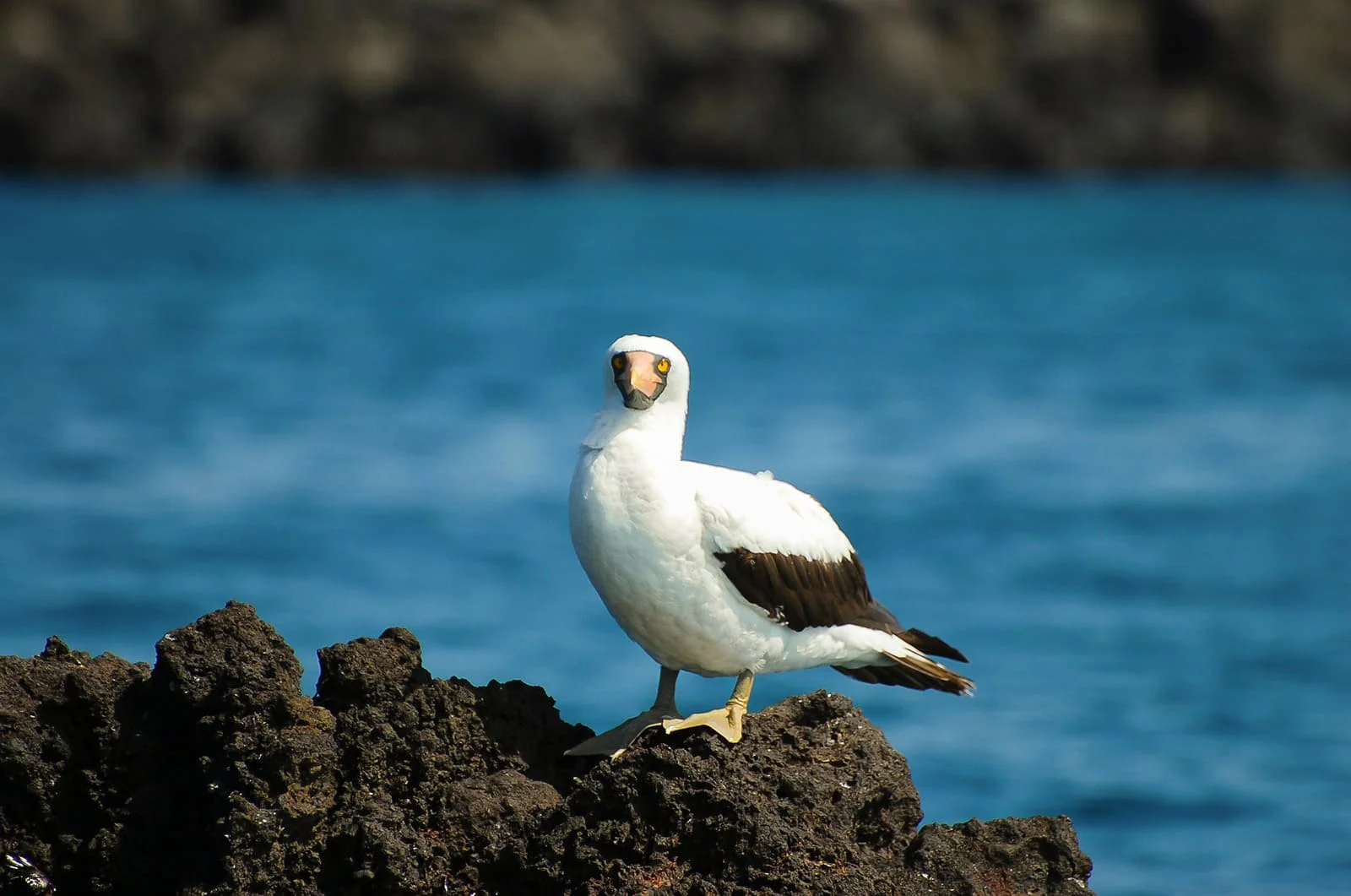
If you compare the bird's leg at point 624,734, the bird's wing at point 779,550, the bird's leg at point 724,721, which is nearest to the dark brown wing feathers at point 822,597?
the bird's wing at point 779,550

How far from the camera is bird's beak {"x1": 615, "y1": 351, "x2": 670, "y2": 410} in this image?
260 inches

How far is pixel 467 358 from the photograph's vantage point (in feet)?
127

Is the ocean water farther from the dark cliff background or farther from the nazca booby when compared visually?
the dark cliff background

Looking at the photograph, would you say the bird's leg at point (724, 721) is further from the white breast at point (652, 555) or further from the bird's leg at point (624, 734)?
the white breast at point (652, 555)

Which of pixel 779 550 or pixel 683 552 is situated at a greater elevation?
pixel 779 550

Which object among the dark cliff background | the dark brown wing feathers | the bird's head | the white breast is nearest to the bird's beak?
the bird's head

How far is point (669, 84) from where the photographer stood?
77.6 m

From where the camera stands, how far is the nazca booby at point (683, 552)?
6.60m

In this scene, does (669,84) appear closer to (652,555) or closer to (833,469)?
(833,469)

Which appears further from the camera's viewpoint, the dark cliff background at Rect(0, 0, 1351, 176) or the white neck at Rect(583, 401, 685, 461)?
the dark cliff background at Rect(0, 0, 1351, 176)

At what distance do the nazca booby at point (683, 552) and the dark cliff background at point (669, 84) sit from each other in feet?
227

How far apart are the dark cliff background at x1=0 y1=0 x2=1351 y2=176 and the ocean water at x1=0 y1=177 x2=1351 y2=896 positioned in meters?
13.9

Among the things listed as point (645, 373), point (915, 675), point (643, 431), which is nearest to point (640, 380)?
point (645, 373)

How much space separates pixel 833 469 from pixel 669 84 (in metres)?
Result: 52.9
